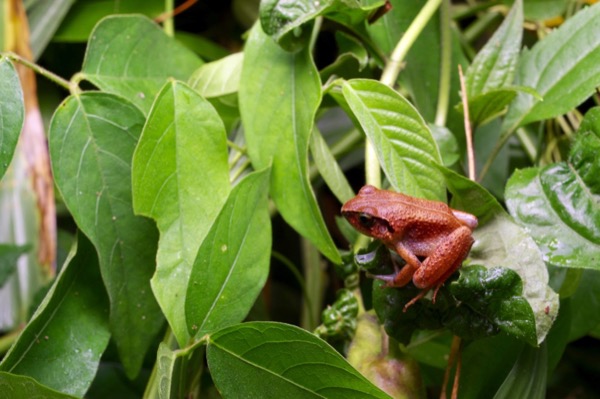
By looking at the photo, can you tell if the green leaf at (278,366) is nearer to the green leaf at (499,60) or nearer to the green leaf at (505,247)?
the green leaf at (505,247)

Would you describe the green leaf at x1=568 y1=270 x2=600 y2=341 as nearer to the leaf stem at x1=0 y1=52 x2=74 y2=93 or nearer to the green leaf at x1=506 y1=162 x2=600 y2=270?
the green leaf at x1=506 y1=162 x2=600 y2=270

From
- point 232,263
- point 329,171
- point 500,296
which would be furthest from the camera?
point 329,171

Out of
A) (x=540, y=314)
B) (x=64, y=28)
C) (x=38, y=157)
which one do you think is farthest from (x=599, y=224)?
(x=64, y=28)

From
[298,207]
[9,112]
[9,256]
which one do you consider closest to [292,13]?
[298,207]

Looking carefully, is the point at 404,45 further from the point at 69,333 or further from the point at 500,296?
the point at 69,333

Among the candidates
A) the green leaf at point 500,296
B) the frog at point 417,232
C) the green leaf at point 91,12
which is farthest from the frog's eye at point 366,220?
the green leaf at point 91,12
